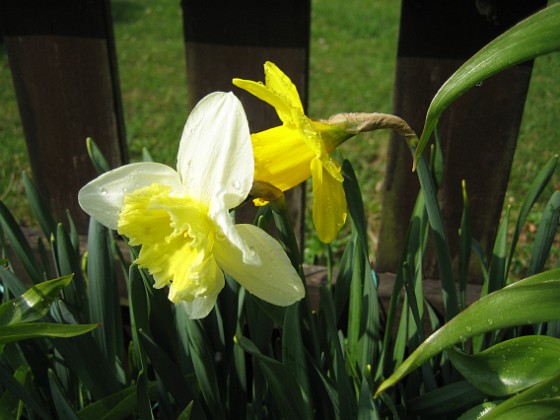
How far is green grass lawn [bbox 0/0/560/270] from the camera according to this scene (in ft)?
8.96

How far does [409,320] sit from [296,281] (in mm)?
594

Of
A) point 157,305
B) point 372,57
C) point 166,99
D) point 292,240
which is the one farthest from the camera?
point 372,57

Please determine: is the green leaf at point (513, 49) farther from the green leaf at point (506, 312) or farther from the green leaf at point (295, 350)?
the green leaf at point (295, 350)

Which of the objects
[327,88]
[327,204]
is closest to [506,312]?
[327,204]

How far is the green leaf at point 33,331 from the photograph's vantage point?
0.78 m

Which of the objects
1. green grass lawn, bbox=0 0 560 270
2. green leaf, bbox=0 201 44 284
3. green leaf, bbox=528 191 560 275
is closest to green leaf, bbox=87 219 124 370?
green leaf, bbox=0 201 44 284

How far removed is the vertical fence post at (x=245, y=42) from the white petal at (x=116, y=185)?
0.71 m

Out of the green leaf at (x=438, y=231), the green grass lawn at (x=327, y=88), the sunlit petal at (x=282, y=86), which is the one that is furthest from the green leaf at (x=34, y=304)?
the green grass lawn at (x=327, y=88)

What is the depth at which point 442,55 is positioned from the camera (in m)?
1.33

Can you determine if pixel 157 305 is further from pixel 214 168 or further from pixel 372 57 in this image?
pixel 372 57

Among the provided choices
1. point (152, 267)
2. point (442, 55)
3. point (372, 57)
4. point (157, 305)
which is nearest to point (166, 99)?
point (372, 57)

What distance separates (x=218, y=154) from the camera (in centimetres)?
69

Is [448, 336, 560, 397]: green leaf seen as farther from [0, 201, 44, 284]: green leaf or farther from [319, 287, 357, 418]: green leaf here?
[0, 201, 44, 284]: green leaf

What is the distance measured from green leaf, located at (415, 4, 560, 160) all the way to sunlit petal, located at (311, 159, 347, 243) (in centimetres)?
17
